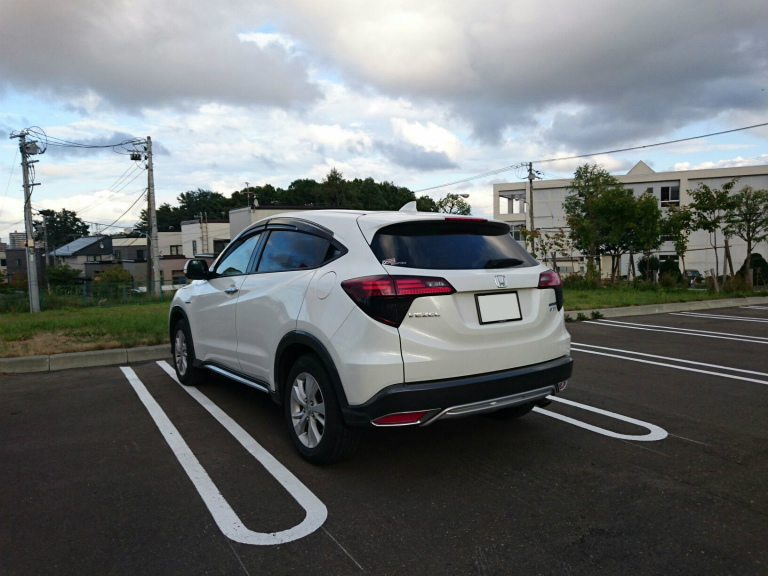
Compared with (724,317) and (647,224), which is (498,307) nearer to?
(724,317)

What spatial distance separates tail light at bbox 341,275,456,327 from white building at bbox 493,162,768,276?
4316 cm

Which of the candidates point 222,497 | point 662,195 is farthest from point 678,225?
point 662,195

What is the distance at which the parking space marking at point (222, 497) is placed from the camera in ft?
9.31

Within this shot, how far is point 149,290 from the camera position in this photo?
30.1 metres

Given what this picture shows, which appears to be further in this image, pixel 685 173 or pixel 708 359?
pixel 685 173

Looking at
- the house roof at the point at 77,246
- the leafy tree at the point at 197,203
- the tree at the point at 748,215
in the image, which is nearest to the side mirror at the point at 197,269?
the tree at the point at 748,215

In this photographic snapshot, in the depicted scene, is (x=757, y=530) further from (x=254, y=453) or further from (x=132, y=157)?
(x=132, y=157)

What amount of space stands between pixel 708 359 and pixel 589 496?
16.9 feet

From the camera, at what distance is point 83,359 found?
7.66 meters

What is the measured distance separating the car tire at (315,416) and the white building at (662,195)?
42.9 meters

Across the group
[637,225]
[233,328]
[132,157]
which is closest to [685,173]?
[637,225]

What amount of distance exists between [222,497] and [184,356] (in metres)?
3.16

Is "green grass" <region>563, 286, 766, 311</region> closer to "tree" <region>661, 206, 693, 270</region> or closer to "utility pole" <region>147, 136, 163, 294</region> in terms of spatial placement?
"tree" <region>661, 206, 693, 270</region>

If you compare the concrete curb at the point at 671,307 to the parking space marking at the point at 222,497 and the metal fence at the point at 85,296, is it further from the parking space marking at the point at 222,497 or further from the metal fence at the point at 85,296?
the metal fence at the point at 85,296
